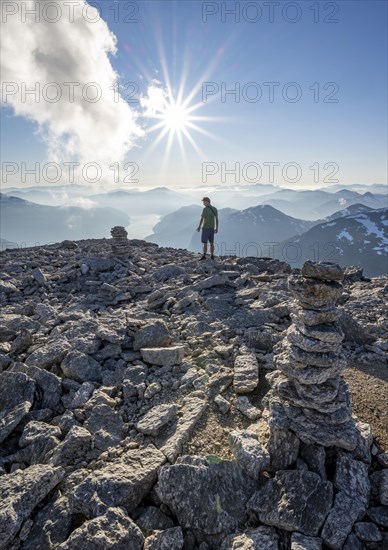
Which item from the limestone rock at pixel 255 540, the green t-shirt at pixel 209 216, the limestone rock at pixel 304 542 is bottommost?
the limestone rock at pixel 255 540

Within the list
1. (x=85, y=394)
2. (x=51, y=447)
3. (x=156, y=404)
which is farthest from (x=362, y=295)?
(x=51, y=447)

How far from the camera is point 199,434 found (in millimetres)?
6199

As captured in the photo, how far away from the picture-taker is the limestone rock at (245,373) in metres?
7.26

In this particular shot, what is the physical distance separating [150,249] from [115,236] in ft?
19.3

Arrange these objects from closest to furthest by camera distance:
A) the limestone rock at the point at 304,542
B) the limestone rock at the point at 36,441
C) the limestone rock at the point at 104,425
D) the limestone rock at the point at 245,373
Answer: the limestone rock at the point at 304,542
the limestone rock at the point at 36,441
the limestone rock at the point at 104,425
the limestone rock at the point at 245,373

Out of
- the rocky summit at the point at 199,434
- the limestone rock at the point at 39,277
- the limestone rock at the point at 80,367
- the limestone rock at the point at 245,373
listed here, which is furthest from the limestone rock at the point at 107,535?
the limestone rock at the point at 39,277

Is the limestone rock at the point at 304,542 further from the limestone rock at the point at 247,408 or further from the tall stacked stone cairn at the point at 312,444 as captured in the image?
the limestone rock at the point at 247,408

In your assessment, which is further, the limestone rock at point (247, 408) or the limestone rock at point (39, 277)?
the limestone rock at point (39, 277)

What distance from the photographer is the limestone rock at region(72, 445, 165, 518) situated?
4.86 metres

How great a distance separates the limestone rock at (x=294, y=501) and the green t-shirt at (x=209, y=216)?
14966mm

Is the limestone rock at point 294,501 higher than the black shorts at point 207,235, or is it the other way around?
the black shorts at point 207,235

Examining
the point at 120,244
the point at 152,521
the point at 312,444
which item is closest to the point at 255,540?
the point at 152,521

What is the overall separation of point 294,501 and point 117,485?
295 centimetres

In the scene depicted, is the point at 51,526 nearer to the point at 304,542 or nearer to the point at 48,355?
the point at 304,542
